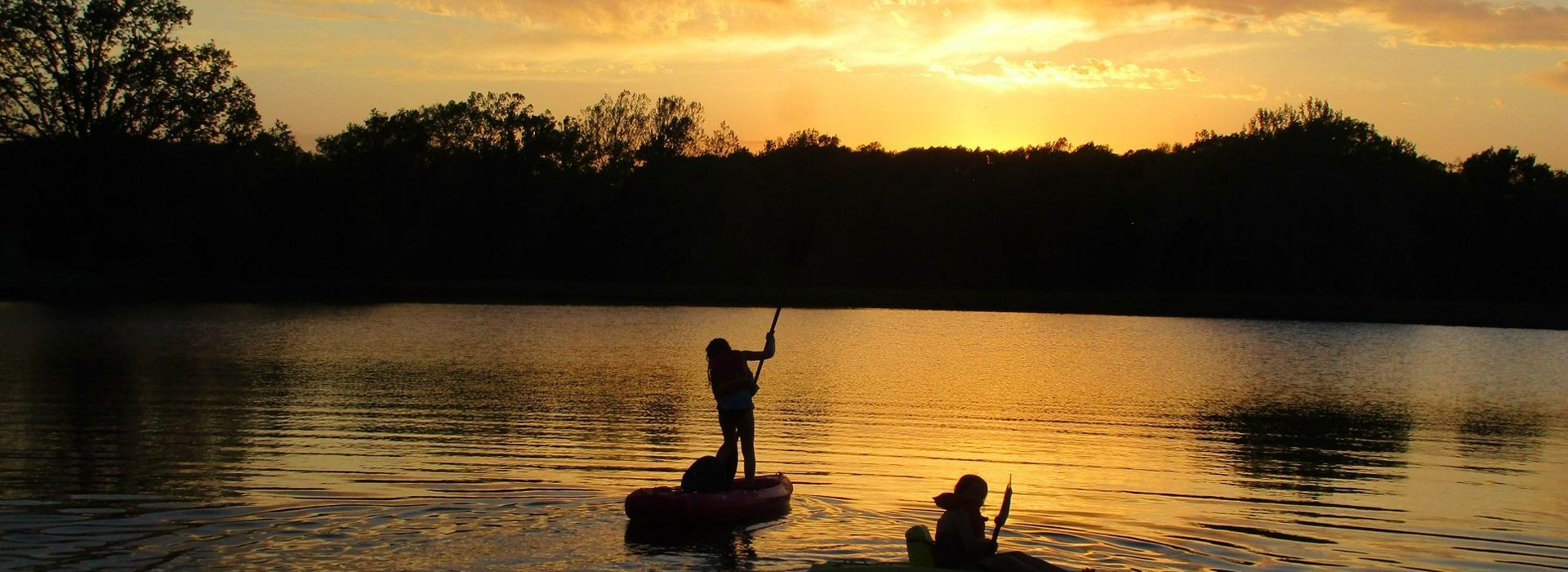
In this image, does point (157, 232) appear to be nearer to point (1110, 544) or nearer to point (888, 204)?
point (888, 204)

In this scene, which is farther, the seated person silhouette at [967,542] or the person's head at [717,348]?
the person's head at [717,348]

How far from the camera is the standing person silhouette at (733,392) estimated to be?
13344mm

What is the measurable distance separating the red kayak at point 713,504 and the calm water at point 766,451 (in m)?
0.26

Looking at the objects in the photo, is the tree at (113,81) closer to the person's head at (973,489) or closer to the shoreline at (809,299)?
the shoreline at (809,299)

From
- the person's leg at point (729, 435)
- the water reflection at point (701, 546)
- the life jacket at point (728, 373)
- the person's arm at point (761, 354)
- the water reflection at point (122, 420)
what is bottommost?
the water reflection at point (701, 546)

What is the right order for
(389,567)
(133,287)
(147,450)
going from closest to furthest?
(389,567)
(147,450)
(133,287)

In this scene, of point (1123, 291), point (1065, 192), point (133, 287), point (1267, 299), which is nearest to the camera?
point (133, 287)

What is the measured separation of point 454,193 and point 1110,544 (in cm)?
7127

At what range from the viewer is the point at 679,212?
76.1 meters

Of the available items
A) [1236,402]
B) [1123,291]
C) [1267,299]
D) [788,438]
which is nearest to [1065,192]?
[1123,291]

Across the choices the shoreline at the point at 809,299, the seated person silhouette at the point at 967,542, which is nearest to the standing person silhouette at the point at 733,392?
the seated person silhouette at the point at 967,542

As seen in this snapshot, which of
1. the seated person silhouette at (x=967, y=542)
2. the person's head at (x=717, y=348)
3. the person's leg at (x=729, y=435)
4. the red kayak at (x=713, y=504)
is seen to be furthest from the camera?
the person's head at (x=717, y=348)

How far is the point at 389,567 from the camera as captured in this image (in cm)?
977

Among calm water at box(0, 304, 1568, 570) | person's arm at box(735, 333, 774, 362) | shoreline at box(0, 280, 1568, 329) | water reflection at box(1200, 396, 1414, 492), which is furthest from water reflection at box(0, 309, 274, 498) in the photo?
shoreline at box(0, 280, 1568, 329)
